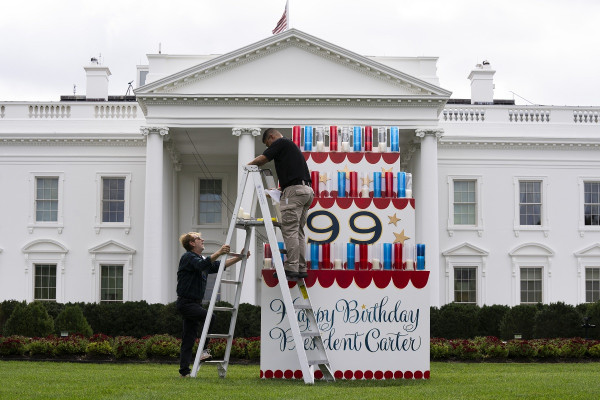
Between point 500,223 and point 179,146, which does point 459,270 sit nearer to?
point 500,223

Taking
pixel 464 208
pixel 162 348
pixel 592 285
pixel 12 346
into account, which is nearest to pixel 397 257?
pixel 162 348

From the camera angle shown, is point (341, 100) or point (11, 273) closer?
point (341, 100)

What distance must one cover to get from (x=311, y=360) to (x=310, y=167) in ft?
8.90

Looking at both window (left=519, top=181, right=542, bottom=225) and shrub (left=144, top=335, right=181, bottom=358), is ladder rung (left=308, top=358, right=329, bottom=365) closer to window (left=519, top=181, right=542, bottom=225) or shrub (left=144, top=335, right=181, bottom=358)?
shrub (left=144, top=335, right=181, bottom=358)

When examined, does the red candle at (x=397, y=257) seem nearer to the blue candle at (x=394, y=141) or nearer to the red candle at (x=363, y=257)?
the red candle at (x=363, y=257)

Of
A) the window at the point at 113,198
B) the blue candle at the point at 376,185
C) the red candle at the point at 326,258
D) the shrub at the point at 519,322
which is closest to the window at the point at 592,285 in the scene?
the shrub at the point at 519,322

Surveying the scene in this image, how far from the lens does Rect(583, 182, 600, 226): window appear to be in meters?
39.5

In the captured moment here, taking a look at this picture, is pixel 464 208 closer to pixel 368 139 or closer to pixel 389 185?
pixel 368 139

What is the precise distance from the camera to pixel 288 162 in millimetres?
11789

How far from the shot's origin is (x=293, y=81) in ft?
115

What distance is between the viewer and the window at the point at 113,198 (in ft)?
129

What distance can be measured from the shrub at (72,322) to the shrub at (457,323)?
11853mm

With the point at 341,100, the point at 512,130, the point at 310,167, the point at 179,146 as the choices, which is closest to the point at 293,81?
the point at 341,100

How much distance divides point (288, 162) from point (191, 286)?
2129 millimetres
